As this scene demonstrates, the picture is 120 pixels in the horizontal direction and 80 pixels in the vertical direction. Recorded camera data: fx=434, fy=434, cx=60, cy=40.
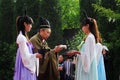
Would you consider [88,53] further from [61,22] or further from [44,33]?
[61,22]

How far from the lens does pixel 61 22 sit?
1548 cm

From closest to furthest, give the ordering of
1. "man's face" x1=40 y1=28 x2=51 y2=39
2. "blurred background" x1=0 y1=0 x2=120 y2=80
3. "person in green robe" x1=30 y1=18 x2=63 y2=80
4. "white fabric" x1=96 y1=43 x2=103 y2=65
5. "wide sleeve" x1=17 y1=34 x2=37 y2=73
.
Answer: "wide sleeve" x1=17 y1=34 x2=37 y2=73 → "person in green robe" x1=30 y1=18 x2=63 y2=80 → "man's face" x1=40 y1=28 x2=51 y2=39 → "white fabric" x1=96 y1=43 x2=103 y2=65 → "blurred background" x1=0 y1=0 x2=120 y2=80

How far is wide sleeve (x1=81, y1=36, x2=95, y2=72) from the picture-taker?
6.43 meters

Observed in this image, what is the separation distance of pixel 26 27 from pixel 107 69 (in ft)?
21.9

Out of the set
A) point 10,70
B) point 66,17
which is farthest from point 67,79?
point 66,17

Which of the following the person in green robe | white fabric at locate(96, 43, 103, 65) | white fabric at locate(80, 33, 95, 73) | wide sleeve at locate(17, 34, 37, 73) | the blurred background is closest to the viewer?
wide sleeve at locate(17, 34, 37, 73)

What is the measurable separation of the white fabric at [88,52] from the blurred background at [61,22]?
4.90 meters

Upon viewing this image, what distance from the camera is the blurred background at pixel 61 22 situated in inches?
483

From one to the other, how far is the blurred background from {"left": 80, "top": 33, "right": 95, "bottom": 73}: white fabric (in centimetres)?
490

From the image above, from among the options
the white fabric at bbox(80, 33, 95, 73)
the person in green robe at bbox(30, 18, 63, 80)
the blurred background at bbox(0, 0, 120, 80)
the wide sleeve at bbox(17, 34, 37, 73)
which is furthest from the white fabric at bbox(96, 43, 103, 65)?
the blurred background at bbox(0, 0, 120, 80)

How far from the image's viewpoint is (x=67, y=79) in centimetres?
913

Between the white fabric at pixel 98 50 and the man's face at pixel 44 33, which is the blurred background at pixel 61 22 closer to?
the white fabric at pixel 98 50

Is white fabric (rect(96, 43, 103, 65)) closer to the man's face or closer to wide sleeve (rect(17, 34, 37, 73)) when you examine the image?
the man's face

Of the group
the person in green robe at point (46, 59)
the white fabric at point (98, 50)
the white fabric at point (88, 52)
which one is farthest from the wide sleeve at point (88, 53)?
the person in green robe at point (46, 59)
